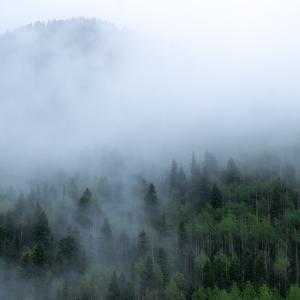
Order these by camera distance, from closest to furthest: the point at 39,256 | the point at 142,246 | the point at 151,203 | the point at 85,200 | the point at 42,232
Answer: the point at 39,256
the point at 142,246
the point at 42,232
the point at 85,200
the point at 151,203

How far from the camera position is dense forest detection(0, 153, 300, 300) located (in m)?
126

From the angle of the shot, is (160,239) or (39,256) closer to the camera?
(39,256)

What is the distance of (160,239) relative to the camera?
496ft

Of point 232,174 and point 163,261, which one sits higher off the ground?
point 232,174

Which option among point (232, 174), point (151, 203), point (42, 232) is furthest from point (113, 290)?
point (232, 174)

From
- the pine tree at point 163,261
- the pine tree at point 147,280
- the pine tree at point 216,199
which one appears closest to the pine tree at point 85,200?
the pine tree at point 216,199

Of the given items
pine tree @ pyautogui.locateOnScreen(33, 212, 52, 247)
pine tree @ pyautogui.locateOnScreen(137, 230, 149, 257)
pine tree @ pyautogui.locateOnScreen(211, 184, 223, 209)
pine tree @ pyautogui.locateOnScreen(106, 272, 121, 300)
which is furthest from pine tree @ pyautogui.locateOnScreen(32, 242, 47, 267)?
pine tree @ pyautogui.locateOnScreen(211, 184, 223, 209)

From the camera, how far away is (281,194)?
168 metres

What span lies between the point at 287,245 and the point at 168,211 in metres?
40.5

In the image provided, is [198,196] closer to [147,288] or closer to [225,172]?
[225,172]

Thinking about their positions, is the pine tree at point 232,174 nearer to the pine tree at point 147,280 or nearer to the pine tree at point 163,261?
the pine tree at point 163,261

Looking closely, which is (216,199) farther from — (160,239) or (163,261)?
(163,261)

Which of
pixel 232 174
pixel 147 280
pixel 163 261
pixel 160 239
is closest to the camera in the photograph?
pixel 147 280

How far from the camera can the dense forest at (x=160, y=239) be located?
413 ft
